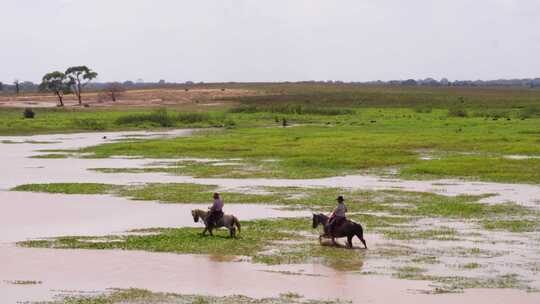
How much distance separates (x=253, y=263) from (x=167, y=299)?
3.70 meters

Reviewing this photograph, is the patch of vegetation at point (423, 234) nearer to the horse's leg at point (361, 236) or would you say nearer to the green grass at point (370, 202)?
the green grass at point (370, 202)

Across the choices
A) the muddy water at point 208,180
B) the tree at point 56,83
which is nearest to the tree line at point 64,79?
the tree at point 56,83

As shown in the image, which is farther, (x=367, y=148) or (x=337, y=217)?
(x=367, y=148)

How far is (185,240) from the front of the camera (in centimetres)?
2298

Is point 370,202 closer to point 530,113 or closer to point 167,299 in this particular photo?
point 167,299

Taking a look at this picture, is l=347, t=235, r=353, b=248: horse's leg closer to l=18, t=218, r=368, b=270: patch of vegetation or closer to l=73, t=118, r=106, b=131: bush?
l=18, t=218, r=368, b=270: patch of vegetation

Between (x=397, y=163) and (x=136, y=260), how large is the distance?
25.9m

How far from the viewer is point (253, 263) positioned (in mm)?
20312

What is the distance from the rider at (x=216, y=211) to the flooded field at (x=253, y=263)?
192 cm

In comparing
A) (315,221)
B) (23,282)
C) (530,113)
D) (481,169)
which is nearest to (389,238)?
(315,221)

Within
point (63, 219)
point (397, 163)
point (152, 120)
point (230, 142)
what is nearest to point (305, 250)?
point (63, 219)

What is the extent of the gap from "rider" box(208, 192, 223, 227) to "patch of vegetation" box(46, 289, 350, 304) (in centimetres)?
595

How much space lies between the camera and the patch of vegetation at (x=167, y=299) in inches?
659

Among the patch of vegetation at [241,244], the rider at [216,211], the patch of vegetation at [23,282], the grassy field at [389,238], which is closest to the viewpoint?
the patch of vegetation at [23,282]
